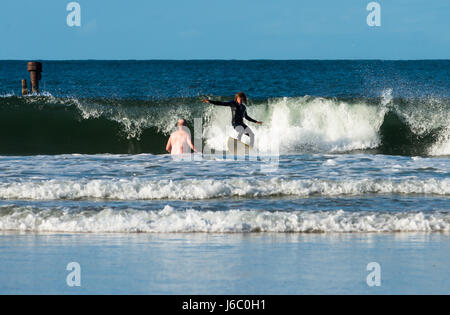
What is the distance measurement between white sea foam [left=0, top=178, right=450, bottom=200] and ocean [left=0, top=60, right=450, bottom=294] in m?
0.03

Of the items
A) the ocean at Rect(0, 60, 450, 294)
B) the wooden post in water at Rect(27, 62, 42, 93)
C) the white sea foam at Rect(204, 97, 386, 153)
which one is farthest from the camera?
the wooden post in water at Rect(27, 62, 42, 93)

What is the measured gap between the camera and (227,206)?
10.1 metres

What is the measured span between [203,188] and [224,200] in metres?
0.58

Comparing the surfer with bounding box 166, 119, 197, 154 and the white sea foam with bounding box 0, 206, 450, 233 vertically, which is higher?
the surfer with bounding box 166, 119, 197, 154

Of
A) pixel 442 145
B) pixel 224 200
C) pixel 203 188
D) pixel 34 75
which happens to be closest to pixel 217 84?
pixel 34 75

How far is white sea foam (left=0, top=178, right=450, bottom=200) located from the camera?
437 inches

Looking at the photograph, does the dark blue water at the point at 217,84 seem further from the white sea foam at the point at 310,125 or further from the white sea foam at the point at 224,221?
the white sea foam at the point at 224,221

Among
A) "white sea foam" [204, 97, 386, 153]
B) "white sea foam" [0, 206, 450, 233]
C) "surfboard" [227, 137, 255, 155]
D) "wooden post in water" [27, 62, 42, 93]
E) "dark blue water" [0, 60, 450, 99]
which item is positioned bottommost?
"white sea foam" [0, 206, 450, 233]

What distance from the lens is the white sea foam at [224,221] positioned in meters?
8.67

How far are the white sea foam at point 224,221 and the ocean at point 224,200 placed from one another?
0.08 ft

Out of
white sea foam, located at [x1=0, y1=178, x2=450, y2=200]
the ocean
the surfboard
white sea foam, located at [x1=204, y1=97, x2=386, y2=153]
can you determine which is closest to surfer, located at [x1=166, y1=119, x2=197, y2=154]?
the ocean

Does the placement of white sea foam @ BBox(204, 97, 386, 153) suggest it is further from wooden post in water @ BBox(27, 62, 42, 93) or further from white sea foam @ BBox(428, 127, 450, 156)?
wooden post in water @ BBox(27, 62, 42, 93)

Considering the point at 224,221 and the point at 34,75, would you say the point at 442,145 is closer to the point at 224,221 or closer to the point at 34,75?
the point at 224,221

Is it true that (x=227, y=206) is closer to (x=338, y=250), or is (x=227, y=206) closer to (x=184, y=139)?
(x=338, y=250)
